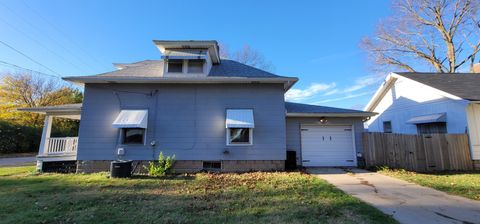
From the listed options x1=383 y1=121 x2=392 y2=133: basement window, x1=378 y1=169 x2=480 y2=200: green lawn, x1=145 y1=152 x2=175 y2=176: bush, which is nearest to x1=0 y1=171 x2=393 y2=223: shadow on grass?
x1=145 y1=152 x2=175 y2=176: bush

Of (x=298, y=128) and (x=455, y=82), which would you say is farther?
(x=455, y=82)

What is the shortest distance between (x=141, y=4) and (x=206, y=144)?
8430mm

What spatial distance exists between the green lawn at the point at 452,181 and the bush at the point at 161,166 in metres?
9.02

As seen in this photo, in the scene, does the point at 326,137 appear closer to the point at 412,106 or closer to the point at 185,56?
the point at 412,106

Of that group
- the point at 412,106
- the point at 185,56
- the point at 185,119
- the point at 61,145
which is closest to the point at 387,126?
the point at 412,106

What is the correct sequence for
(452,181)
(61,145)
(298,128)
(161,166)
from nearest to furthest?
(452,181) < (161,166) < (298,128) < (61,145)

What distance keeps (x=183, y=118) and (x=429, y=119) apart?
12.6 metres

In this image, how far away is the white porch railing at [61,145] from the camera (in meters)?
11.4

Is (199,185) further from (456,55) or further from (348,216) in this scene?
(456,55)

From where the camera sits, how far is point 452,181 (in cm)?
816

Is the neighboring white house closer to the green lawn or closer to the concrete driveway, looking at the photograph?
the green lawn

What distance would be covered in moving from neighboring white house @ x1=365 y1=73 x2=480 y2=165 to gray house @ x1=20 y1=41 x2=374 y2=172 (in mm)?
8192

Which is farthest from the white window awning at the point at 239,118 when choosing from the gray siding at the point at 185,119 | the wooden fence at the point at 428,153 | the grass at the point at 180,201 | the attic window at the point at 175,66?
the wooden fence at the point at 428,153

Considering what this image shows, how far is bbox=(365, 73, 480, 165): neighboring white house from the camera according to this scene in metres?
10.7
